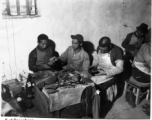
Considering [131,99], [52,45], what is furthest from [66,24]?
[131,99]

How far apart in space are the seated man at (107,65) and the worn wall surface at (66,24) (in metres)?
0.53

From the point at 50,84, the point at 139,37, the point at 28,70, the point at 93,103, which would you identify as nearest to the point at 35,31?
the point at 28,70

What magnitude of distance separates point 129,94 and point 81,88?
1136 mm

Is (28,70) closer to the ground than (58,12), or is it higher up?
closer to the ground

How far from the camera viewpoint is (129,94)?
2.82m

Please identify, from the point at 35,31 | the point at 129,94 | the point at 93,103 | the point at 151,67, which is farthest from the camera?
the point at 129,94

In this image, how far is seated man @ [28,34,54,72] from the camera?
8.72 feet

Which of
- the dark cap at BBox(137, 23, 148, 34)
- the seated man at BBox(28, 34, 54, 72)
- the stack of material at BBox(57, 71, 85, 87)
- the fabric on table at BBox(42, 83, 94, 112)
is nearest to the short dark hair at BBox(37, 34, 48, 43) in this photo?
the seated man at BBox(28, 34, 54, 72)

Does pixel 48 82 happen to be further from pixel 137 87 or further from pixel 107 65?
pixel 137 87

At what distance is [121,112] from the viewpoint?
2607mm

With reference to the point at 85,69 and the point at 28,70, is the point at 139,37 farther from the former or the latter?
the point at 28,70

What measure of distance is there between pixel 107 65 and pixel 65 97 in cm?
105

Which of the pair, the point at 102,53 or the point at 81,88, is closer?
the point at 81,88

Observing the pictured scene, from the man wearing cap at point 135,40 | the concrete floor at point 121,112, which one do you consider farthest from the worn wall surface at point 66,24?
the concrete floor at point 121,112
